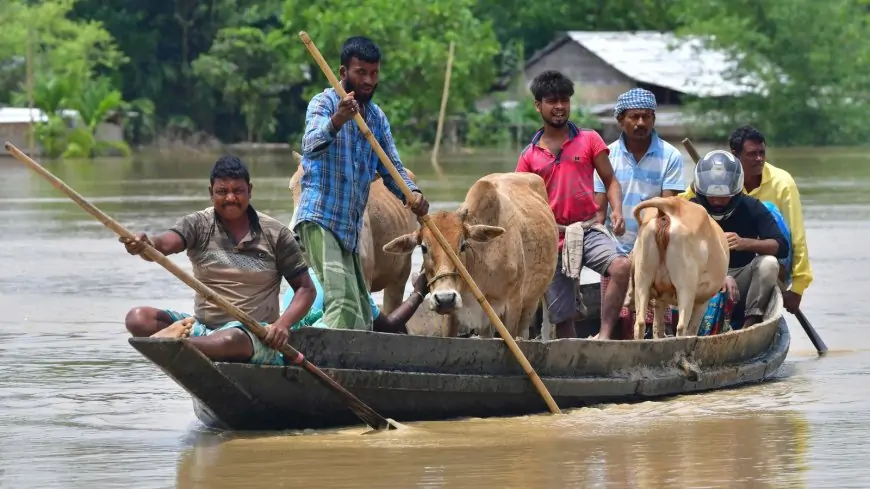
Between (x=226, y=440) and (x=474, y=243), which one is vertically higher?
(x=474, y=243)

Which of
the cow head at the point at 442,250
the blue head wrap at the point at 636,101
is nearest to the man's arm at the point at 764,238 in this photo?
the blue head wrap at the point at 636,101

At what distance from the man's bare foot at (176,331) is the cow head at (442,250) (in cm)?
137

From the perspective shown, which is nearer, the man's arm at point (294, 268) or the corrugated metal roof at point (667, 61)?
the man's arm at point (294, 268)

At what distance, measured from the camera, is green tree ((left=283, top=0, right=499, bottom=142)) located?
157ft

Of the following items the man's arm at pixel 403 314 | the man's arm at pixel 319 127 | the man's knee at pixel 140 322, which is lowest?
the man's arm at pixel 403 314

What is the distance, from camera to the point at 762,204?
387 inches

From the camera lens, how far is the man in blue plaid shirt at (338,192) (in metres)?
8.20

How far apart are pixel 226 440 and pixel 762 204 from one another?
3607 mm

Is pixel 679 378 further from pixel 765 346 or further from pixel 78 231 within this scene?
pixel 78 231

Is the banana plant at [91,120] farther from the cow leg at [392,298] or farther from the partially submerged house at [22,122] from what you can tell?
the cow leg at [392,298]

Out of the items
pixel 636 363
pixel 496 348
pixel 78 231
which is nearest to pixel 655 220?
pixel 636 363

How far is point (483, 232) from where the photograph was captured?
8.68m

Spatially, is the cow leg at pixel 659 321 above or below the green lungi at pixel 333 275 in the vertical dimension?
below

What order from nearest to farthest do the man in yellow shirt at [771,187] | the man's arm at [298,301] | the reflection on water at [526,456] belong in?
the reflection on water at [526,456]
the man's arm at [298,301]
the man in yellow shirt at [771,187]
